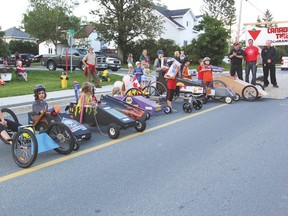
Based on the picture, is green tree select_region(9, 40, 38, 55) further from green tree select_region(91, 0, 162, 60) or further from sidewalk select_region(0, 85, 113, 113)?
sidewalk select_region(0, 85, 113, 113)

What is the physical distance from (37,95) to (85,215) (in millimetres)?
3165

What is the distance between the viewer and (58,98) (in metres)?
12.3

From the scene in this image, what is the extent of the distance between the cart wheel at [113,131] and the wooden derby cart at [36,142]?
128cm

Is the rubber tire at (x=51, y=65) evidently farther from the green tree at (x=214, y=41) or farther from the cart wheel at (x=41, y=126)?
the cart wheel at (x=41, y=126)

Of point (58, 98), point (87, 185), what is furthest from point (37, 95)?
point (58, 98)

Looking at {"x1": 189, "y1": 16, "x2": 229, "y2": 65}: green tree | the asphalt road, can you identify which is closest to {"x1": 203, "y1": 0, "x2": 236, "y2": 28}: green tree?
{"x1": 189, "y1": 16, "x2": 229, "y2": 65}: green tree

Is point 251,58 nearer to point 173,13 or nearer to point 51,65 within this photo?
point 51,65

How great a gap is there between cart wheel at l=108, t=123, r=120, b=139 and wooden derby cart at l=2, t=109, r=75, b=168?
1.28 m

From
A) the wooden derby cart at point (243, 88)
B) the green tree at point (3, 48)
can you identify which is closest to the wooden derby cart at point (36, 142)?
the wooden derby cart at point (243, 88)

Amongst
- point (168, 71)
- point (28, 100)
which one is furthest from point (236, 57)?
point (28, 100)

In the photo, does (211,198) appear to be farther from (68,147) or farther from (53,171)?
(68,147)

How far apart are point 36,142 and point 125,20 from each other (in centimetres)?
3615

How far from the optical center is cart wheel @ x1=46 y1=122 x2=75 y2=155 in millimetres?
5633

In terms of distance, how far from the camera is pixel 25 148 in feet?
17.0
